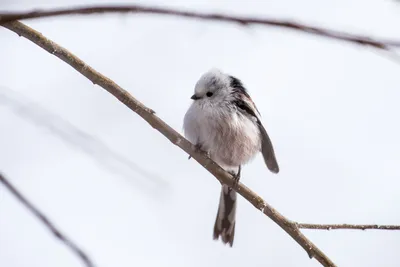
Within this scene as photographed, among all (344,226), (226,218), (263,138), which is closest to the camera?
(344,226)

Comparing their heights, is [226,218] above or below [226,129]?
Answer: below

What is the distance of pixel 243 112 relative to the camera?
4500 mm

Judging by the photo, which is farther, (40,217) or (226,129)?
(226,129)

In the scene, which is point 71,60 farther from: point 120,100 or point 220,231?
point 220,231

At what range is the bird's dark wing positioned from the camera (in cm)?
446

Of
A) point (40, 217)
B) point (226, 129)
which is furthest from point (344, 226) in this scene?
point (40, 217)

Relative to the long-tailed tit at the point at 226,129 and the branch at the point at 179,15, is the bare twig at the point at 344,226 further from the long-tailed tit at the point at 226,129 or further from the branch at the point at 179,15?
the branch at the point at 179,15

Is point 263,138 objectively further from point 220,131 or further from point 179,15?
point 179,15

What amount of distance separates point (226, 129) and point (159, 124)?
144cm

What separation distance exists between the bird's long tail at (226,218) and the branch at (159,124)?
129 cm

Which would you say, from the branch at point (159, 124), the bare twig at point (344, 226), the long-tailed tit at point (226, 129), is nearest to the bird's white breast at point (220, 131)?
the long-tailed tit at point (226, 129)

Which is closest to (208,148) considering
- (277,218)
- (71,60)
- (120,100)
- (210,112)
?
(210,112)

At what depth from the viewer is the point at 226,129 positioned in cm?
433

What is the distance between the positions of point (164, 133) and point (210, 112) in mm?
1409
